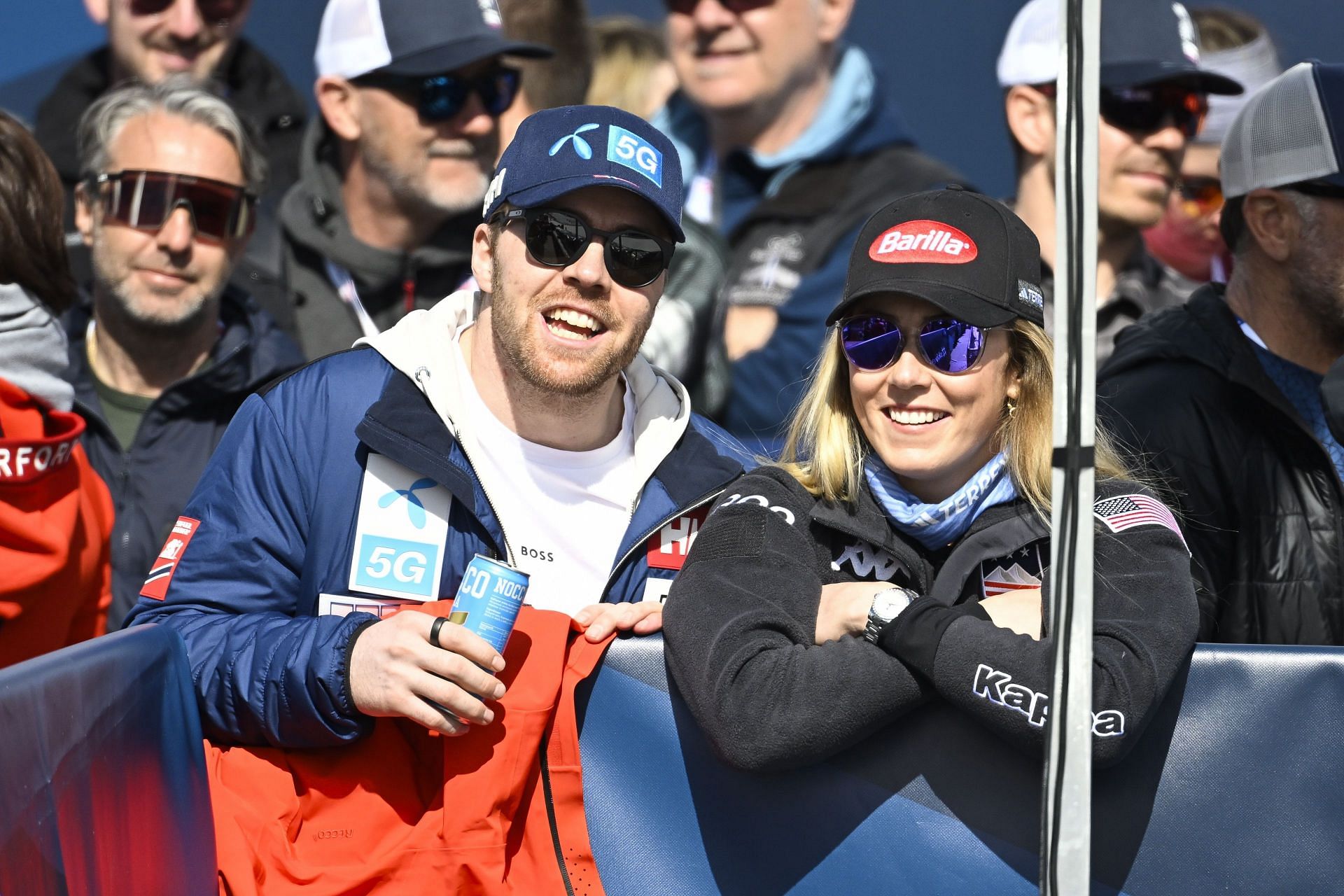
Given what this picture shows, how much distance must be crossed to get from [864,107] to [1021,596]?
2764mm

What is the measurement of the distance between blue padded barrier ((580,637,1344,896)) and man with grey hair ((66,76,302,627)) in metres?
2.09

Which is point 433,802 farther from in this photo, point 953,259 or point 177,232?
point 177,232

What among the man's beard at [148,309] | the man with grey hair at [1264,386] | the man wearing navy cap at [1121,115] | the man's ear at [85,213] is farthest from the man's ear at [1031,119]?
the man's ear at [85,213]

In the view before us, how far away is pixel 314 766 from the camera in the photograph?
2873 mm

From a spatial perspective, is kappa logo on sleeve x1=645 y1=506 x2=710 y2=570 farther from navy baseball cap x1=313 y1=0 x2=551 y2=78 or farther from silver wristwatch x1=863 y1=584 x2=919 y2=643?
navy baseball cap x1=313 y1=0 x2=551 y2=78

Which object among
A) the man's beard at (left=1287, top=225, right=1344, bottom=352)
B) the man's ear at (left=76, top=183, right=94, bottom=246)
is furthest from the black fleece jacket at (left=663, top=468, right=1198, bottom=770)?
the man's ear at (left=76, top=183, right=94, bottom=246)

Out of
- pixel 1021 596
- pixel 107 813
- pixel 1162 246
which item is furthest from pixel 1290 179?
pixel 107 813

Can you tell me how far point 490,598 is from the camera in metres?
2.62

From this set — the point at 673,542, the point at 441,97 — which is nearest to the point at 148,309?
the point at 441,97

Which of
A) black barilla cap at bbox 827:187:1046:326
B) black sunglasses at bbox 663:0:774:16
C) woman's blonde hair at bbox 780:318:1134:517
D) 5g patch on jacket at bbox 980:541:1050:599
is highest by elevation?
black sunglasses at bbox 663:0:774:16

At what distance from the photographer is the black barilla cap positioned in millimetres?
2820

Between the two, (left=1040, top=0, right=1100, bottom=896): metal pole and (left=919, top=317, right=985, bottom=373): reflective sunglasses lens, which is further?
(left=919, top=317, right=985, bottom=373): reflective sunglasses lens

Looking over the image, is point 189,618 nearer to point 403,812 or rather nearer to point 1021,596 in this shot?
point 403,812

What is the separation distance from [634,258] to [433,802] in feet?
3.75
